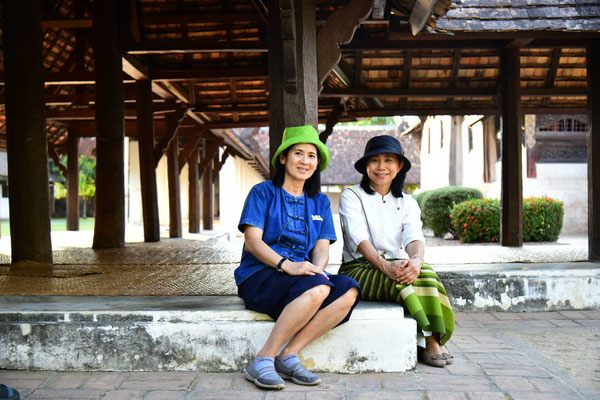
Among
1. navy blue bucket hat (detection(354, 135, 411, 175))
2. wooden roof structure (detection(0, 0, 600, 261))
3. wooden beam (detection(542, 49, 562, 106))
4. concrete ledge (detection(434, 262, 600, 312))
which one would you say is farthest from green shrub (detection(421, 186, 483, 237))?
navy blue bucket hat (detection(354, 135, 411, 175))

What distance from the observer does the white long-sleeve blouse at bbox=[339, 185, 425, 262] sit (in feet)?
11.5

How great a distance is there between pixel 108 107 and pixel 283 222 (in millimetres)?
5246

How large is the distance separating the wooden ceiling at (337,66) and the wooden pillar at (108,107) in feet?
0.70

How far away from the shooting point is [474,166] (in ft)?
64.1

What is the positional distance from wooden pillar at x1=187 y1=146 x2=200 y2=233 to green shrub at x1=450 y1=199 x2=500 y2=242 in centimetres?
632

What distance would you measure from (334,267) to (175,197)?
7.35 metres

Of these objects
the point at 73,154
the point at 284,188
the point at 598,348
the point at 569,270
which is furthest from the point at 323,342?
the point at 73,154

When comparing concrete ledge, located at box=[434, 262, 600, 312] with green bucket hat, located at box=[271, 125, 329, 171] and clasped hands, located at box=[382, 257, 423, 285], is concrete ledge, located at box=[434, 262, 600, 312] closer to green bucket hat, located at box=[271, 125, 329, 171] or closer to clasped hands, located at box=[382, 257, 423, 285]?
clasped hands, located at box=[382, 257, 423, 285]

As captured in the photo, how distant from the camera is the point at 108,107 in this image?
25.0 feet

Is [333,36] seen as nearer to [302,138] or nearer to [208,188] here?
[302,138]

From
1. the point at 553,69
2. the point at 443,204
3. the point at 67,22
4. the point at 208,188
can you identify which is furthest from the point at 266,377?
the point at 208,188

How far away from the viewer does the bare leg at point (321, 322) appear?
293 centimetres

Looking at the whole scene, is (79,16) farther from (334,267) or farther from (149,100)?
(334,267)

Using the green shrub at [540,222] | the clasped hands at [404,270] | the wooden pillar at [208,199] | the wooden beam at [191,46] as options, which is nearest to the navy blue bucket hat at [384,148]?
the clasped hands at [404,270]
